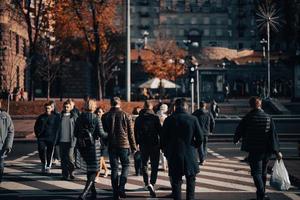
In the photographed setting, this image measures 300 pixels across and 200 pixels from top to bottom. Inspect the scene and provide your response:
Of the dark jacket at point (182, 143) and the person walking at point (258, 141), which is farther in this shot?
the person walking at point (258, 141)

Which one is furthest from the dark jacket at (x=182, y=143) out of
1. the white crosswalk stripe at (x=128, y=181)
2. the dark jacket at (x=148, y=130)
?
the white crosswalk stripe at (x=128, y=181)

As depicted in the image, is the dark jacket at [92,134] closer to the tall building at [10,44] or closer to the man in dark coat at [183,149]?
the man in dark coat at [183,149]

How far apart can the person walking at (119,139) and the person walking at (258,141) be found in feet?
7.25

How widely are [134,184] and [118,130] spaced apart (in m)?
2.38

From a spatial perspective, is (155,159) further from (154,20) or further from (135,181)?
(154,20)

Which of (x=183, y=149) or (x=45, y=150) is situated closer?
(x=183, y=149)

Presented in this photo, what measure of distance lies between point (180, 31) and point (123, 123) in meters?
108

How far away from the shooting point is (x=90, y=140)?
36.2ft

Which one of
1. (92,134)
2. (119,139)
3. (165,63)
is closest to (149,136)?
(119,139)

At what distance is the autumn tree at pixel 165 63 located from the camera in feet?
221

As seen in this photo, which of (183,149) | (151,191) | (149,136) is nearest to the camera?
(183,149)

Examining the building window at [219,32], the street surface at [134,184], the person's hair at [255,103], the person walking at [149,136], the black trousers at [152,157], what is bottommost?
the street surface at [134,184]

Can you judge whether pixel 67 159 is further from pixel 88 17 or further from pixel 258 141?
pixel 88 17

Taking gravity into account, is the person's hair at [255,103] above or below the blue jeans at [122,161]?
above
